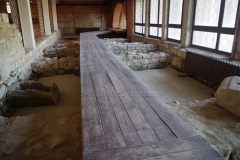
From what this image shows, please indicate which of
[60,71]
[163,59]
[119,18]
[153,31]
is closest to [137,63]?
[163,59]

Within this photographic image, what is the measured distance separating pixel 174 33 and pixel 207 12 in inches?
69.6

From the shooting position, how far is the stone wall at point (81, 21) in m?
16.1

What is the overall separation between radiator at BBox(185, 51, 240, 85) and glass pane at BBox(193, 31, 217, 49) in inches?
21.9

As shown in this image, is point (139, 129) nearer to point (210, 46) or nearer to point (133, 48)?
point (210, 46)

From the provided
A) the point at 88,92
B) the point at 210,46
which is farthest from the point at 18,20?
the point at 210,46

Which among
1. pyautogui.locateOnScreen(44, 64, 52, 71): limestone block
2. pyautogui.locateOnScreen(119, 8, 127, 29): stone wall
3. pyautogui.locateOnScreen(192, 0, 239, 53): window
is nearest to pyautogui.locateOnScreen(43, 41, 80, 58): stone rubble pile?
pyautogui.locateOnScreen(44, 64, 52, 71): limestone block

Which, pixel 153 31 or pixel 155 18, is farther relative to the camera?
pixel 153 31

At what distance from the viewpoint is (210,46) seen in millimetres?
5223

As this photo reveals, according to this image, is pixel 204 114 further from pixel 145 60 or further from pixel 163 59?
pixel 163 59

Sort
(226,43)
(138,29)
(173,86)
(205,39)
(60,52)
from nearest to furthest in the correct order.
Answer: (226,43)
(173,86)
(205,39)
(60,52)
(138,29)

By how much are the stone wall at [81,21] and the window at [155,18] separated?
8.88 metres

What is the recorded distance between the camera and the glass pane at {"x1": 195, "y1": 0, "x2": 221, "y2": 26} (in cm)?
486

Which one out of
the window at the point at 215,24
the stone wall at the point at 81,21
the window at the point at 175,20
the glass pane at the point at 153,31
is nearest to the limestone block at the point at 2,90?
the window at the point at 215,24

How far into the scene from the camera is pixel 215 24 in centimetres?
492
